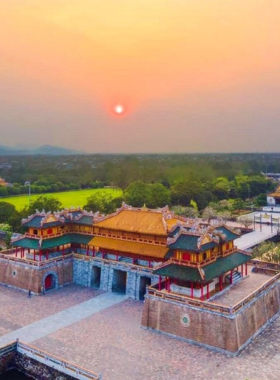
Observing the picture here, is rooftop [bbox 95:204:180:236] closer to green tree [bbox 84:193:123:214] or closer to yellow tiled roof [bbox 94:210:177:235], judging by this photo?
yellow tiled roof [bbox 94:210:177:235]

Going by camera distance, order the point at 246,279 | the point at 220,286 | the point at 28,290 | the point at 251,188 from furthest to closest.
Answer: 1. the point at 251,188
2. the point at 28,290
3. the point at 246,279
4. the point at 220,286

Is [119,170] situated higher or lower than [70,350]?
higher

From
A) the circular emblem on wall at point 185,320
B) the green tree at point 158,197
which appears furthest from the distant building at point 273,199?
the circular emblem on wall at point 185,320

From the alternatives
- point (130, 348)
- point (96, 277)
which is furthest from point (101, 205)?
point (130, 348)

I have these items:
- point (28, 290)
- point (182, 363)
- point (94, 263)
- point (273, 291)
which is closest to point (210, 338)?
point (182, 363)

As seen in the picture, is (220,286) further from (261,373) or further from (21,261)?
(21,261)

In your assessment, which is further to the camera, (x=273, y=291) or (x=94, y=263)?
(x=94, y=263)

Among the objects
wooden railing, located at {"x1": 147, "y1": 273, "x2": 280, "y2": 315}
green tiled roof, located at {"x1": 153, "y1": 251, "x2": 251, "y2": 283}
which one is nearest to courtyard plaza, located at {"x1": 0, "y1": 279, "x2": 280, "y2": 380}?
wooden railing, located at {"x1": 147, "y1": 273, "x2": 280, "y2": 315}
